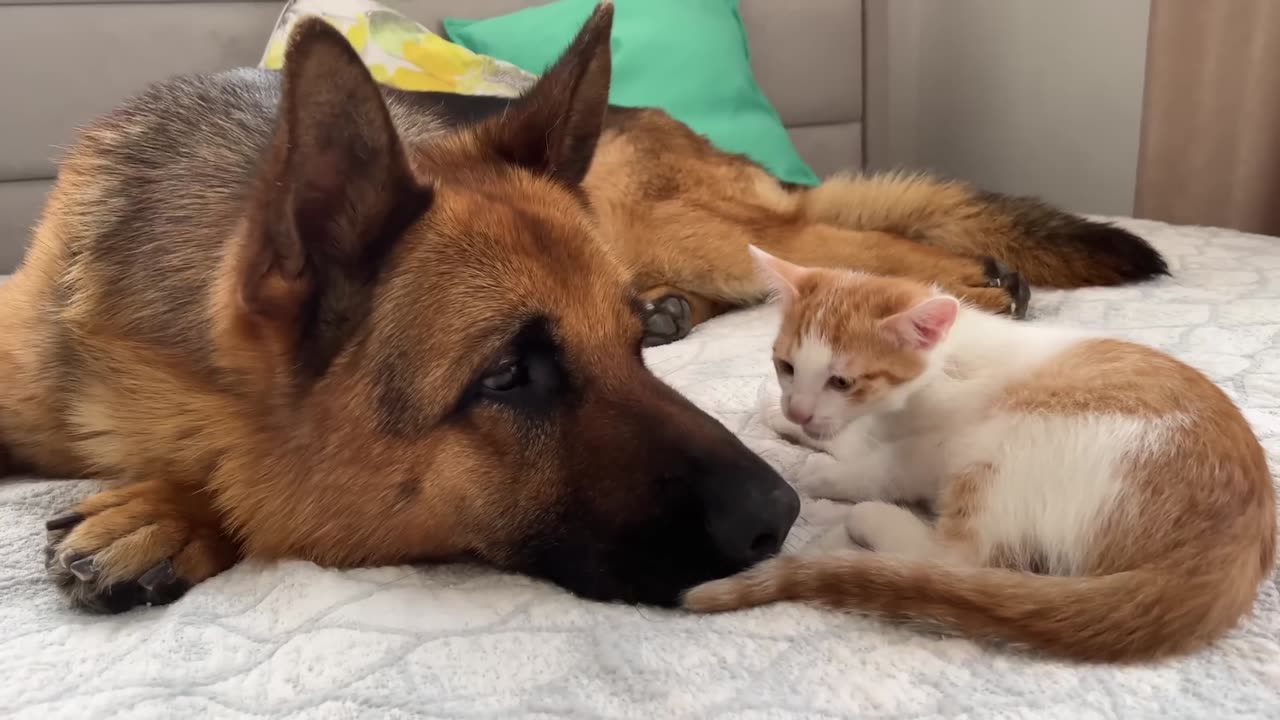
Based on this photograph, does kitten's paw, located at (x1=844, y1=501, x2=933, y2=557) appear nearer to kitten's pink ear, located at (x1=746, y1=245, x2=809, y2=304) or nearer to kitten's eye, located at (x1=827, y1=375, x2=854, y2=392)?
kitten's eye, located at (x1=827, y1=375, x2=854, y2=392)

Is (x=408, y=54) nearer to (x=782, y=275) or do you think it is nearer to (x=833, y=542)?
(x=782, y=275)

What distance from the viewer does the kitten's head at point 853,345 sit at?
1.20 m

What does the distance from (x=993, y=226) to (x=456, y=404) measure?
172 centimetres

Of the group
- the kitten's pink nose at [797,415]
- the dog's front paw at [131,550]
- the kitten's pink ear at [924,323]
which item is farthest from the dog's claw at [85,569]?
the kitten's pink ear at [924,323]

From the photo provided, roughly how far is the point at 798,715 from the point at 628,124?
6.14 feet

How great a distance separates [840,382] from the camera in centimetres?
126

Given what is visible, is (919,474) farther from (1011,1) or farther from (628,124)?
(1011,1)

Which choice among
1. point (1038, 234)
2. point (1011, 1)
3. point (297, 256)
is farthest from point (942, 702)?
point (1011, 1)

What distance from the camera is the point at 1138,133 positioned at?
3.22 m

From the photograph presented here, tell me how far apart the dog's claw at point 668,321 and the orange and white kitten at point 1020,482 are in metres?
0.79

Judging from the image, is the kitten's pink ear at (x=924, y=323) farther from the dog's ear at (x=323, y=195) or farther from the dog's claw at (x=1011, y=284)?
the dog's claw at (x=1011, y=284)

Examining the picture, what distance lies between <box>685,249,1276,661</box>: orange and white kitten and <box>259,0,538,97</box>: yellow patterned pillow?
5.29ft

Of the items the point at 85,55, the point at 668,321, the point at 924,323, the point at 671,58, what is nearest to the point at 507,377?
the point at 924,323

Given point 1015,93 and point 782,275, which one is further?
point 1015,93
